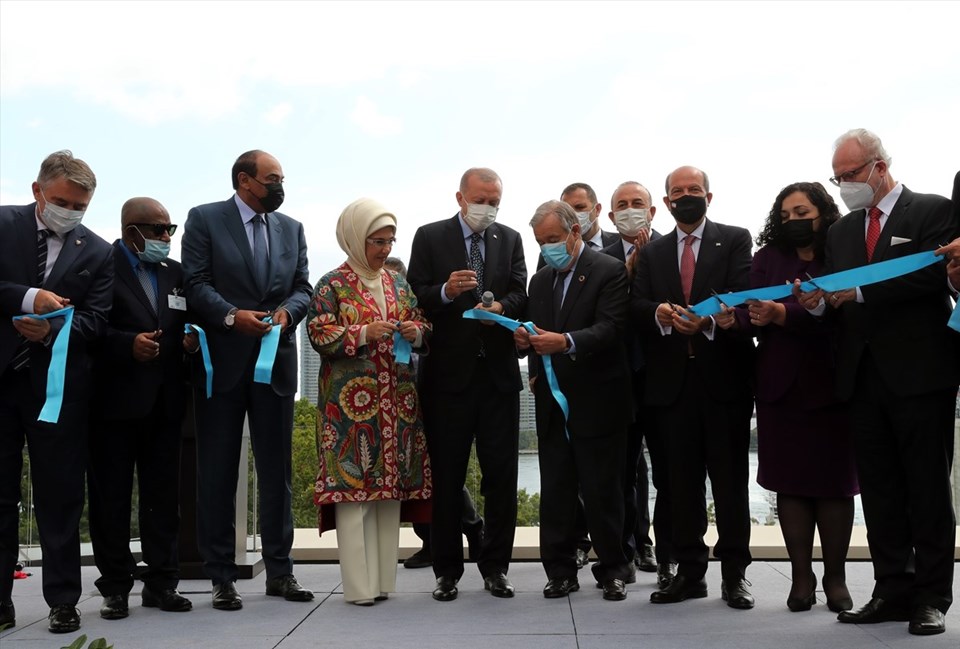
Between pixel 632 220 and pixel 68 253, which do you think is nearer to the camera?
pixel 68 253

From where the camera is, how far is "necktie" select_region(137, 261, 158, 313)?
508cm

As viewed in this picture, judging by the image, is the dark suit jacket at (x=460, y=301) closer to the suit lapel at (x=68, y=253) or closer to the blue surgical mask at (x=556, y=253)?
the blue surgical mask at (x=556, y=253)

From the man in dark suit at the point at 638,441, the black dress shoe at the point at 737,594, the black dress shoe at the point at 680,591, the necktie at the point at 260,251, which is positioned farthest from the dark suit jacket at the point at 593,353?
the necktie at the point at 260,251

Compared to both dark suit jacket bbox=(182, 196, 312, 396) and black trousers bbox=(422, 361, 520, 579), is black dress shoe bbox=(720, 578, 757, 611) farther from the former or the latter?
dark suit jacket bbox=(182, 196, 312, 396)

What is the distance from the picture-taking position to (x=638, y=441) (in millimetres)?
5887

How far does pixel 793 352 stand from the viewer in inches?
186

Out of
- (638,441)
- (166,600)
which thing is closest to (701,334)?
(638,441)

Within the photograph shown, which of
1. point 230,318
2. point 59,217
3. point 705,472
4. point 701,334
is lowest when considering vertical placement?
point 705,472

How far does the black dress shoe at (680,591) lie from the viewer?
4.85 metres

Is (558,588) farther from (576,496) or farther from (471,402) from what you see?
(471,402)

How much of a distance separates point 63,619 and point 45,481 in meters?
0.62

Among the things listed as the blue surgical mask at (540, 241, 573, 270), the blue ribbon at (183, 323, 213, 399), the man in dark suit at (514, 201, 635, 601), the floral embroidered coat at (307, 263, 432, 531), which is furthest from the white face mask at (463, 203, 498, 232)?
the blue ribbon at (183, 323, 213, 399)

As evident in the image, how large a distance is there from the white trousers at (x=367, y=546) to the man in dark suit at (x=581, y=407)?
791mm

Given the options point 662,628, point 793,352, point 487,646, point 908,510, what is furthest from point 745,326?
point 487,646
